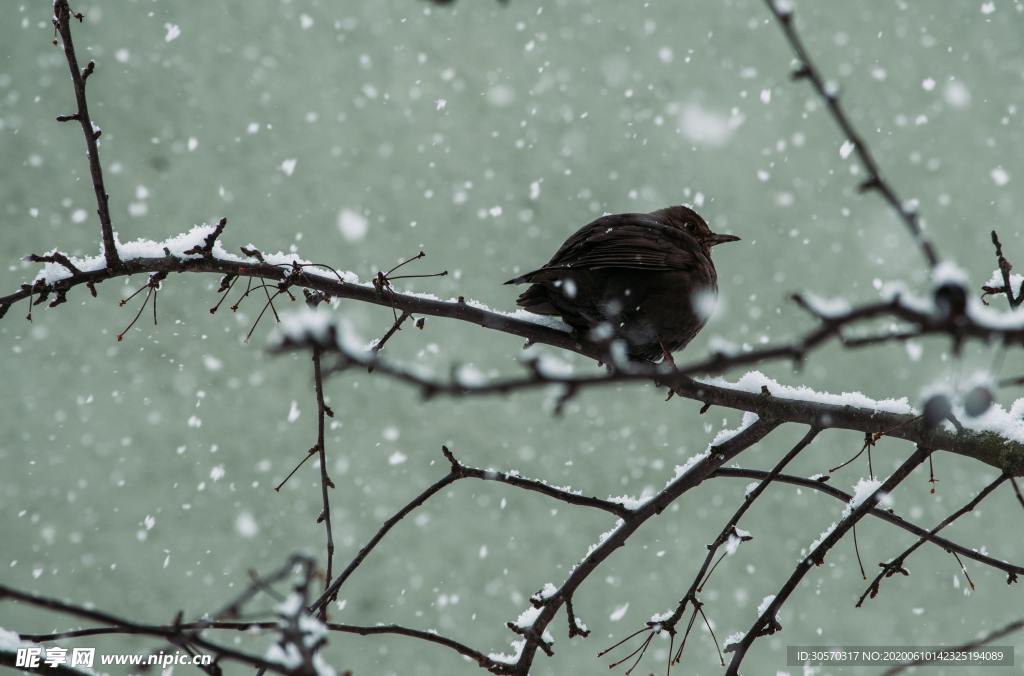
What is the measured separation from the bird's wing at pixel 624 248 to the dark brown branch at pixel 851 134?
1.83 metres

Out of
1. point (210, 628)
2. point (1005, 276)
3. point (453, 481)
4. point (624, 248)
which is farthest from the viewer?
point (624, 248)

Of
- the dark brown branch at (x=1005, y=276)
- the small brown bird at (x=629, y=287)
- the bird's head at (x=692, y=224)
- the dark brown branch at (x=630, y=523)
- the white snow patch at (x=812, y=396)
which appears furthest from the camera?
the bird's head at (x=692, y=224)

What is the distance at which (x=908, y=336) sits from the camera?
2.56 feet

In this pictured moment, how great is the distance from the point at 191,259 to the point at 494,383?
1688mm

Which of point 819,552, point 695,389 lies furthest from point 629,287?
point 819,552

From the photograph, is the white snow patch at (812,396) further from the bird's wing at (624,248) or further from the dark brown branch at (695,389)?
the bird's wing at (624,248)

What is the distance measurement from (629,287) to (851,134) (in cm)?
211

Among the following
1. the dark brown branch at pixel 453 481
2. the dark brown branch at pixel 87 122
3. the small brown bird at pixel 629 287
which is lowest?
the dark brown branch at pixel 453 481

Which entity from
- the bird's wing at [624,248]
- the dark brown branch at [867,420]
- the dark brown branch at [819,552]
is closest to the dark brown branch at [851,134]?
the dark brown branch at [867,420]

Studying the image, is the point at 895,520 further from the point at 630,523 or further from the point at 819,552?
the point at 630,523

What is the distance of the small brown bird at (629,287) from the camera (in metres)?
2.96

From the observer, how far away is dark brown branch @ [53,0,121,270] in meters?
1.83

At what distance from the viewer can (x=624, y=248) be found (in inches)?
125

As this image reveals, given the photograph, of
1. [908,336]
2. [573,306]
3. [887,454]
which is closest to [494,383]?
[908,336]
